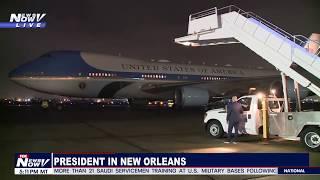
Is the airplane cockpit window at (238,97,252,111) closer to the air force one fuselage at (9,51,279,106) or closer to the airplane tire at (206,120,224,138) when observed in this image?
the airplane tire at (206,120,224,138)

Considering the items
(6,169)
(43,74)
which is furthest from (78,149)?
(43,74)

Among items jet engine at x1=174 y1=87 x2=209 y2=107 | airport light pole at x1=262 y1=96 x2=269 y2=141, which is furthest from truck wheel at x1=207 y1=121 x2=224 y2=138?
jet engine at x1=174 y1=87 x2=209 y2=107

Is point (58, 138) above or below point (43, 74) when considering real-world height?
below

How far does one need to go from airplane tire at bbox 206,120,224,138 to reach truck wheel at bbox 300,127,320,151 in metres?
3.38

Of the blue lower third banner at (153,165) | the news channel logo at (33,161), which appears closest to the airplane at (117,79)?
the blue lower third banner at (153,165)

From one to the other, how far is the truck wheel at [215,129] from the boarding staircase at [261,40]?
9.78 ft

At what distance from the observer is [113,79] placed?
27.4m

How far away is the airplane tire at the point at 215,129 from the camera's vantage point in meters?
12.9

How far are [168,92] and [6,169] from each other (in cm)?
2252

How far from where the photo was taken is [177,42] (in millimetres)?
12656

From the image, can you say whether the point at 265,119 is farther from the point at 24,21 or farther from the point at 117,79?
the point at 117,79

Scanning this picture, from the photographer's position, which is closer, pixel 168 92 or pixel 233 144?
pixel 233 144

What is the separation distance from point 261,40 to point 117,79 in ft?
59.6

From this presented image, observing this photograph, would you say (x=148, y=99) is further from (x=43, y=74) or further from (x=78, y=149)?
(x=78, y=149)
